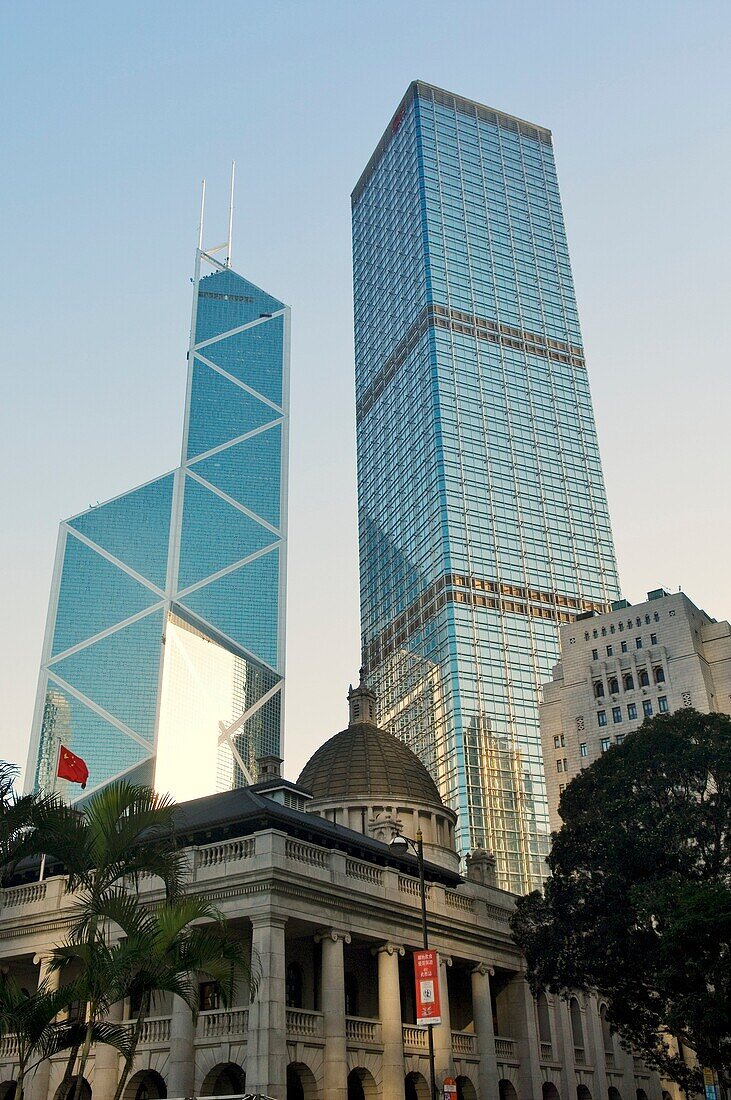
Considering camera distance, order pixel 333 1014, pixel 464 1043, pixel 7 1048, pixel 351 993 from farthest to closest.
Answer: pixel 464 1043
pixel 351 993
pixel 7 1048
pixel 333 1014

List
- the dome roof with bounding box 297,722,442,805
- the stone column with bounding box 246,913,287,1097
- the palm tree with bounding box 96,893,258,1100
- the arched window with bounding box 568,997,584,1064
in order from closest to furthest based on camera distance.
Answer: the palm tree with bounding box 96,893,258,1100 < the stone column with bounding box 246,913,287,1097 < the arched window with bounding box 568,997,584,1064 < the dome roof with bounding box 297,722,442,805

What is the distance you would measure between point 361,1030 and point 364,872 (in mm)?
6204

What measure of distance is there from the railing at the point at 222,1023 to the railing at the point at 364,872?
7.32m

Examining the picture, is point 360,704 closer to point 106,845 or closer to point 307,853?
point 307,853

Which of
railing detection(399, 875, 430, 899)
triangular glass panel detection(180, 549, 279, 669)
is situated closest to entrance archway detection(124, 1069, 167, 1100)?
railing detection(399, 875, 430, 899)

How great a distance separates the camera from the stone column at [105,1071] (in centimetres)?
4088

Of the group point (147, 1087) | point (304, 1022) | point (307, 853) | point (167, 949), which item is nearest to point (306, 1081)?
point (304, 1022)

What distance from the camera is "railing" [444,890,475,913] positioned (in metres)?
51.4

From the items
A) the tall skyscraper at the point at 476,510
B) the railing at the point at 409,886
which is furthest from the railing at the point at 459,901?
the tall skyscraper at the point at 476,510

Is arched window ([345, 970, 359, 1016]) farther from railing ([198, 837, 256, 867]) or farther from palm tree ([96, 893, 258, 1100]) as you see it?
palm tree ([96, 893, 258, 1100])

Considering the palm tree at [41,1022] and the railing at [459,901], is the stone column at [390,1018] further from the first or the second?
the palm tree at [41,1022]

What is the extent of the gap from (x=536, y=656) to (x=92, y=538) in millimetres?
87484

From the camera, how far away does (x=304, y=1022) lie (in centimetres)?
4088

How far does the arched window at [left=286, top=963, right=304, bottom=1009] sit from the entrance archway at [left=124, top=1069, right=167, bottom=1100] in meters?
6.11
